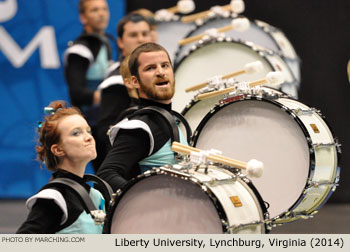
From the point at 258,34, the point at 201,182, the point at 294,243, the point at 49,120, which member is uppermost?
the point at 258,34

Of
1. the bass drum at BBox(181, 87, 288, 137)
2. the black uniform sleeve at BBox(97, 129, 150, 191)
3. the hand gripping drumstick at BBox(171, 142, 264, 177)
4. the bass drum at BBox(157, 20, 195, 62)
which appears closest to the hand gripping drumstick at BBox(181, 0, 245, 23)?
the bass drum at BBox(157, 20, 195, 62)

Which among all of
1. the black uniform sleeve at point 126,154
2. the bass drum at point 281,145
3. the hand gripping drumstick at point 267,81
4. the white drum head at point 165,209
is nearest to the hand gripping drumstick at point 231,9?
the hand gripping drumstick at point 267,81

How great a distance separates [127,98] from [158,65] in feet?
4.75

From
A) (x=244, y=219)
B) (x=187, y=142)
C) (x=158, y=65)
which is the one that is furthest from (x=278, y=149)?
(x=244, y=219)

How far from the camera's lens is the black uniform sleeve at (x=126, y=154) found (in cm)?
420

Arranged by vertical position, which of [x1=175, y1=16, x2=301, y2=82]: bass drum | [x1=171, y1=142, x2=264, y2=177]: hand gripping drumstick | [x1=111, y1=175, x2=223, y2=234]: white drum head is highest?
[x1=175, y1=16, x2=301, y2=82]: bass drum

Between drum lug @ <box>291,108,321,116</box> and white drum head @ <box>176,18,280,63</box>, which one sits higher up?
white drum head @ <box>176,18,280,63</box>

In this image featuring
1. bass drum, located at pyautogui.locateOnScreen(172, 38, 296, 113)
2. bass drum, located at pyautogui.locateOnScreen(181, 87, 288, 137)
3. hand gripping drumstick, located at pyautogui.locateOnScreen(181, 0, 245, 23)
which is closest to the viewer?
bass drum, located at pyautogui.locateOnScreen(181, 87, 288, 137)

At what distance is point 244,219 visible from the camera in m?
3.63

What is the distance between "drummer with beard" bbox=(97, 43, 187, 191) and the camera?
166 inches

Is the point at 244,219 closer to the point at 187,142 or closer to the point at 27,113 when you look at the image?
the point at 187,142

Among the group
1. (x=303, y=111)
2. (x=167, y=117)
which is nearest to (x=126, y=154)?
(x=167, y=117)

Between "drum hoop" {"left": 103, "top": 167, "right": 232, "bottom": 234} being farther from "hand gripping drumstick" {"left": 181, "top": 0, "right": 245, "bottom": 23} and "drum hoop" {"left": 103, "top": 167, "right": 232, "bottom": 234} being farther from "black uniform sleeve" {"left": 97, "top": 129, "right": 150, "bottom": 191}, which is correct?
"hand gripping drumstick" {"left": 181, "top": 0, "right": 245, "bottom": 23}

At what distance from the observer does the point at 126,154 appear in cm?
421
